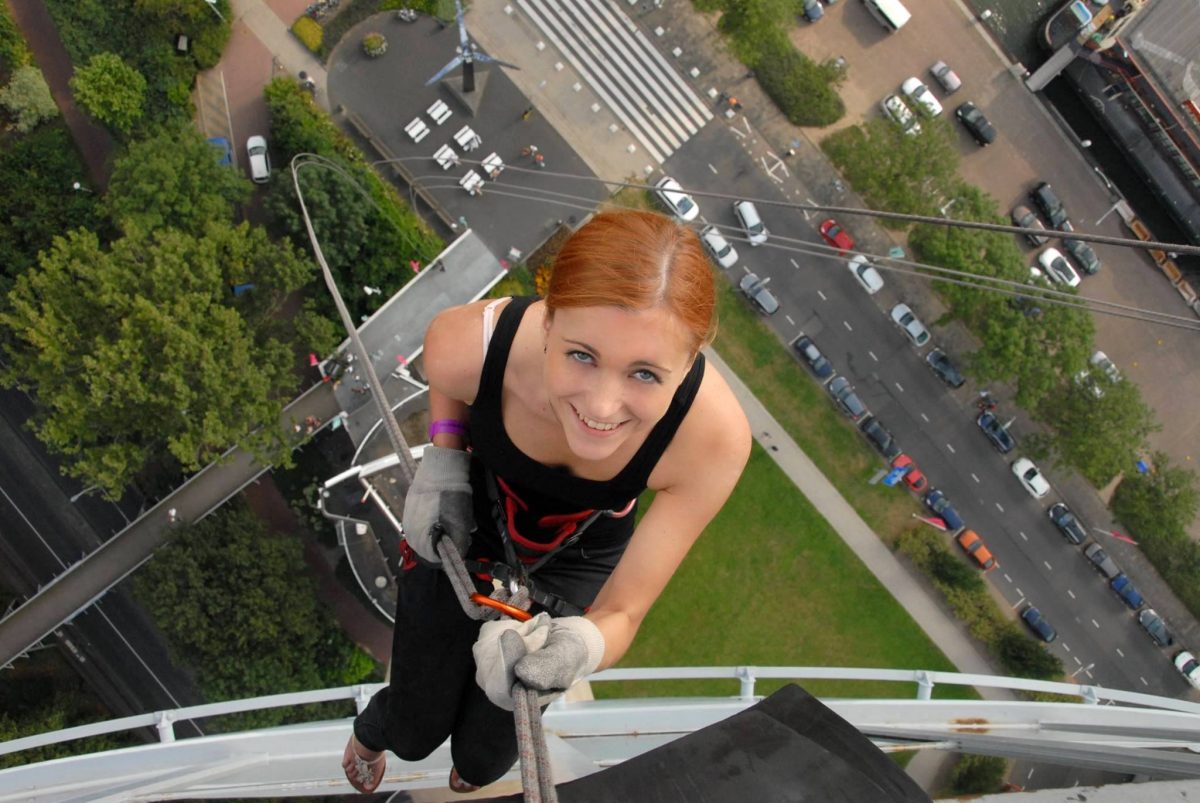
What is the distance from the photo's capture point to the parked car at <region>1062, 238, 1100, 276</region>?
18062 millimetres

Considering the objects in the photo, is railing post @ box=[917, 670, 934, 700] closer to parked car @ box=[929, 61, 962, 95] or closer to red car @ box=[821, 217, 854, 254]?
red car @ box=[821, 217, 854, 254]

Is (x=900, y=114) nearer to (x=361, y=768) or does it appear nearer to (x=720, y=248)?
(x=720, y=248)

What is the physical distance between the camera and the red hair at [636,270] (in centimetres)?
334

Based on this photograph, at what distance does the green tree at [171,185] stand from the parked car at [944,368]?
47.3ft

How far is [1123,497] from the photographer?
17438 millimetres

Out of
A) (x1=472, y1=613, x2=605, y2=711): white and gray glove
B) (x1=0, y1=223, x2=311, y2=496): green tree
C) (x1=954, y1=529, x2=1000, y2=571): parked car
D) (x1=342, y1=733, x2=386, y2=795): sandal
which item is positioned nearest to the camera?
(x1=472, y1=613, x2=605, y2=711): white and gray glove

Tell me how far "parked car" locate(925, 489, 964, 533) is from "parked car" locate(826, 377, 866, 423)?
2341 millimetres

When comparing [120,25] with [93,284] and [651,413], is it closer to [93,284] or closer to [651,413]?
[93,284]

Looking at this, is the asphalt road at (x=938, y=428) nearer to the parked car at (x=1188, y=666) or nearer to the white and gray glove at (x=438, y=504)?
the parked car at (x=1188, y=666)

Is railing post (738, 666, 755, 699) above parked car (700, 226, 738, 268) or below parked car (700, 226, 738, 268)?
below

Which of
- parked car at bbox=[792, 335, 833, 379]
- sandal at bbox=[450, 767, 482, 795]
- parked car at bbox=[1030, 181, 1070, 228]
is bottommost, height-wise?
parked car at bbox=[1030, 181, 1070, 228]

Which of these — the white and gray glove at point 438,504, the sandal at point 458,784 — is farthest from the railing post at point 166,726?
the white and gray glove at point 438,504

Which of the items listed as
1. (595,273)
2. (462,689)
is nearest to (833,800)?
(595,273)

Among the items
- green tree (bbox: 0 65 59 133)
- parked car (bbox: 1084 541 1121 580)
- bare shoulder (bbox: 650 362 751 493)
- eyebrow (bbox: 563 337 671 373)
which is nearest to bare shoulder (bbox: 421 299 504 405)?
bare shoulder (bbox: 650 362 751 493)
